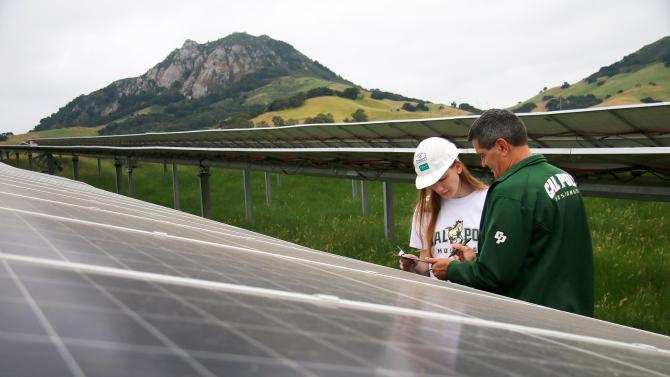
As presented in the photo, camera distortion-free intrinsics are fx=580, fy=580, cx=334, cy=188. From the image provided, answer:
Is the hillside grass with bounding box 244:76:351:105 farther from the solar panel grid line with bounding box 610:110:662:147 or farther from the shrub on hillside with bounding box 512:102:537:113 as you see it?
the solar panel grid line with bounding box 610:110:662:147

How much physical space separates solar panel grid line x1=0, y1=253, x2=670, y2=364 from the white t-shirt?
172 centimetres

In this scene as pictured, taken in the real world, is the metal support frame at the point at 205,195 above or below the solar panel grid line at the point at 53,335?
below

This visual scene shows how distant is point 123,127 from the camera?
11644 cm

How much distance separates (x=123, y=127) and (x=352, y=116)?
52988mm

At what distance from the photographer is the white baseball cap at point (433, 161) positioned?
4152mm

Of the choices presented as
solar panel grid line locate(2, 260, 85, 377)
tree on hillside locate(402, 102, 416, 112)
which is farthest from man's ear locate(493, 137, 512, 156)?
tree on hillside locate(402, 102, 416, 112)

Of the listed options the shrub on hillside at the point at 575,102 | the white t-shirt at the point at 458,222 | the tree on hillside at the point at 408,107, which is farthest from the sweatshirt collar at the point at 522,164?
the tree on hillside at the point at 408,107

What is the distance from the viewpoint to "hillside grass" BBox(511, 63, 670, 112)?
8206 cm

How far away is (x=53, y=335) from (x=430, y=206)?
11.7 ft

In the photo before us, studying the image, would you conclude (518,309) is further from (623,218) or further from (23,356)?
(623,218)

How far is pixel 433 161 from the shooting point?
4168 millimetres

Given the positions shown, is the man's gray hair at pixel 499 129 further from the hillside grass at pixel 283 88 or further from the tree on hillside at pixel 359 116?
the hillside grass at pixel 283 88

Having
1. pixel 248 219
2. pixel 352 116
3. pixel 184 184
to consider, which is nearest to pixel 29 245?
pixel 248 219

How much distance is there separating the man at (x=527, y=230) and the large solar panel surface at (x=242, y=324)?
259mm
